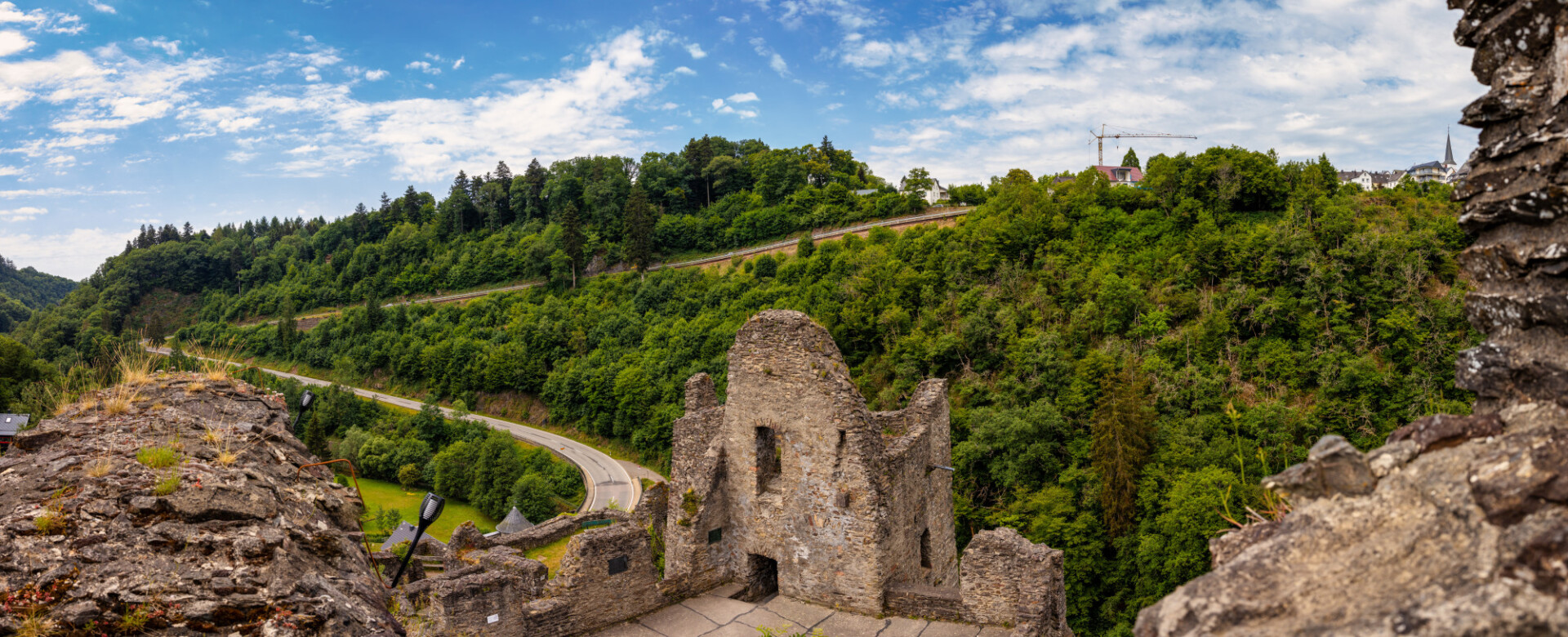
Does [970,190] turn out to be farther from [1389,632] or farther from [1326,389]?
[1389,632]

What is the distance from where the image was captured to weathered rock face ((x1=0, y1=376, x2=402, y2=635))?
4668 millimetres

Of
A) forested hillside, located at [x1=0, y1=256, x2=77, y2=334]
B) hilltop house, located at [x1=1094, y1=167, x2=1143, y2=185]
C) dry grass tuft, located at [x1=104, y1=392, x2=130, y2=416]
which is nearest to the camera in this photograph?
dry grass tuft, located at [x1=104, y1=392, x2=130, y2=416]

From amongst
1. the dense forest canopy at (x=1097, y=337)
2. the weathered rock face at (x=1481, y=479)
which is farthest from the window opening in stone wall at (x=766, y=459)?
the weathered rock face at (x=1481, y=479)

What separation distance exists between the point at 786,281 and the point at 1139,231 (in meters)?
23.8

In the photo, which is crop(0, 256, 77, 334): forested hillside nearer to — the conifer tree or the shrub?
the conifer tree

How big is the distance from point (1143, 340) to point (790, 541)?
23.1m

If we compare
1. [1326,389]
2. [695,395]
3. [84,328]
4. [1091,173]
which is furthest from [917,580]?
A: [84,328]

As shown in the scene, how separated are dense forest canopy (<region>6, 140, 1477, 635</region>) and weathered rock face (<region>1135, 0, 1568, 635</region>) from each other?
1309 mm

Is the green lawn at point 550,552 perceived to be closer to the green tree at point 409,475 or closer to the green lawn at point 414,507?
the green lawn at point 414,507

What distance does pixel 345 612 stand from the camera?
16.6 feet

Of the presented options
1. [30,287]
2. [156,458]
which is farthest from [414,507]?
[30,287]

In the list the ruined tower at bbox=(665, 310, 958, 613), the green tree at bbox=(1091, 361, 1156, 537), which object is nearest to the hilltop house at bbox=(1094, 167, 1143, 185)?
the green tree at bbox=(1091, 361, 1156, 537)

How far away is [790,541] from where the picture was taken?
12.2 meters

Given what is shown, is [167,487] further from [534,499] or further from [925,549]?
[534,499]
